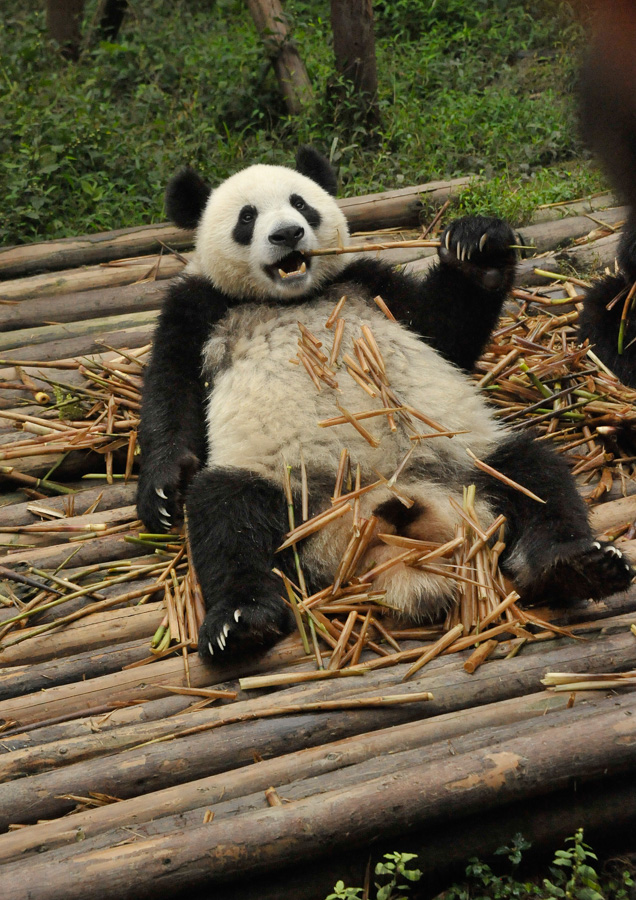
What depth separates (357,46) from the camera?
6.67 metres

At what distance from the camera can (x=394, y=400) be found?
10.6 feet

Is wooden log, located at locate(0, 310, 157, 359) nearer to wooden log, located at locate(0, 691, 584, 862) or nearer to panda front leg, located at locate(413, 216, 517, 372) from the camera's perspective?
panda front leg, located at locate(413, 216, 517, 372)

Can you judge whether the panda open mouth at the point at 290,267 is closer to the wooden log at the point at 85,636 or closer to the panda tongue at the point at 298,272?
the panda tongue at the point at 298,272

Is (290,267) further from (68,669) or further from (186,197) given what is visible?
(68,669)

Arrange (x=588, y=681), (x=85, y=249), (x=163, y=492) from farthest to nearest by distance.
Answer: (x=85, y=249), (x=163, y=492), (x=588, y=681)

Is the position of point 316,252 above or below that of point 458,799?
above

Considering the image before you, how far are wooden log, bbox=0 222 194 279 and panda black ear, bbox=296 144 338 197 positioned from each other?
1371mm

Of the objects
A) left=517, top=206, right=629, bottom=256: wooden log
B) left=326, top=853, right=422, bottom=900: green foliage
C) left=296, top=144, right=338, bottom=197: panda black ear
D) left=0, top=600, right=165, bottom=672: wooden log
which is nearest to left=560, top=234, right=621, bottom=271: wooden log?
left=517, top=206, right=629, bottom=256: wooden log

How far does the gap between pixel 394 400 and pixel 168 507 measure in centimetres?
87

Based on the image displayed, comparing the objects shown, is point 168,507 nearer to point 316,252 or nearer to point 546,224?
point 316,252

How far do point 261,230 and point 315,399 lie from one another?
0.77 metres

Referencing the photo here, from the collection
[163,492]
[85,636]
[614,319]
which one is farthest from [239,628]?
[614,319]

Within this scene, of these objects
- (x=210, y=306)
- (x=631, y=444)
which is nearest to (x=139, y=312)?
(x=210, y=306)

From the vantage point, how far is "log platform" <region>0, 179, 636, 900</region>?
81.9 inches
